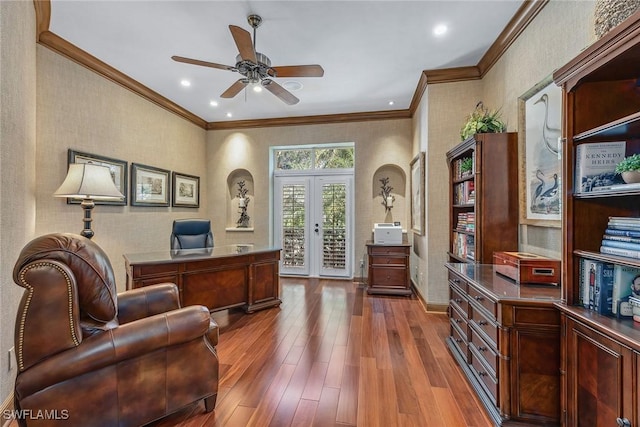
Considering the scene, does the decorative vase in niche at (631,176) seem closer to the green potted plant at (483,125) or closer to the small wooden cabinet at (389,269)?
the green potted plant at (483,125)

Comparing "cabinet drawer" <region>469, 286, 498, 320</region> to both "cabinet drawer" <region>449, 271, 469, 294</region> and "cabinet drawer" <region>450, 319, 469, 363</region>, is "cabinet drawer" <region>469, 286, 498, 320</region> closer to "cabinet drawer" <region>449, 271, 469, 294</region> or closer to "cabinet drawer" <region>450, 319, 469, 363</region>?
"cabinet drawer" <region>449, 271, 469, 294</region>

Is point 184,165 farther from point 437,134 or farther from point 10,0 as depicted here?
point 437,134

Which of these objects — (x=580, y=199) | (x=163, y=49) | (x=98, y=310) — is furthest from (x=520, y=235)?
(x=163, y=49)

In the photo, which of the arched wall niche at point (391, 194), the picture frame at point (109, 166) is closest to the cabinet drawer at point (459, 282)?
the arched wall niche at point (391, 194)

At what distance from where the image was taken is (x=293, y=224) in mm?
5742

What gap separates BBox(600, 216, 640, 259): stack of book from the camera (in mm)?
1244

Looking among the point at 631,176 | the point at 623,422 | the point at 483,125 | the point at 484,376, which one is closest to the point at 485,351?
the point at 484,376

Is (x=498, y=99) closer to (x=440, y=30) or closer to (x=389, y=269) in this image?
(x=440, y=30)

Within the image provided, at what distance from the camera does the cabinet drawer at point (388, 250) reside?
4.37 metres

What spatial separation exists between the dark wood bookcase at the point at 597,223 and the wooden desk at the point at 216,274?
2943 mm

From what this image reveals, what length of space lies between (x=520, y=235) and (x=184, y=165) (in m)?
5.09

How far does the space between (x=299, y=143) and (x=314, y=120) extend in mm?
511

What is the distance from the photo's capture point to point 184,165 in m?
5.11

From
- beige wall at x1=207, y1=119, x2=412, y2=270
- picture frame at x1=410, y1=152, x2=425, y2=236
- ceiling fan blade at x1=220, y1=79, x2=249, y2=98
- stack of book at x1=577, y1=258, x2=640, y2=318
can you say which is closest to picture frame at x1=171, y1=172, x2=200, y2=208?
beige wall at x1=207, y1=119, x2=412, y2=270
